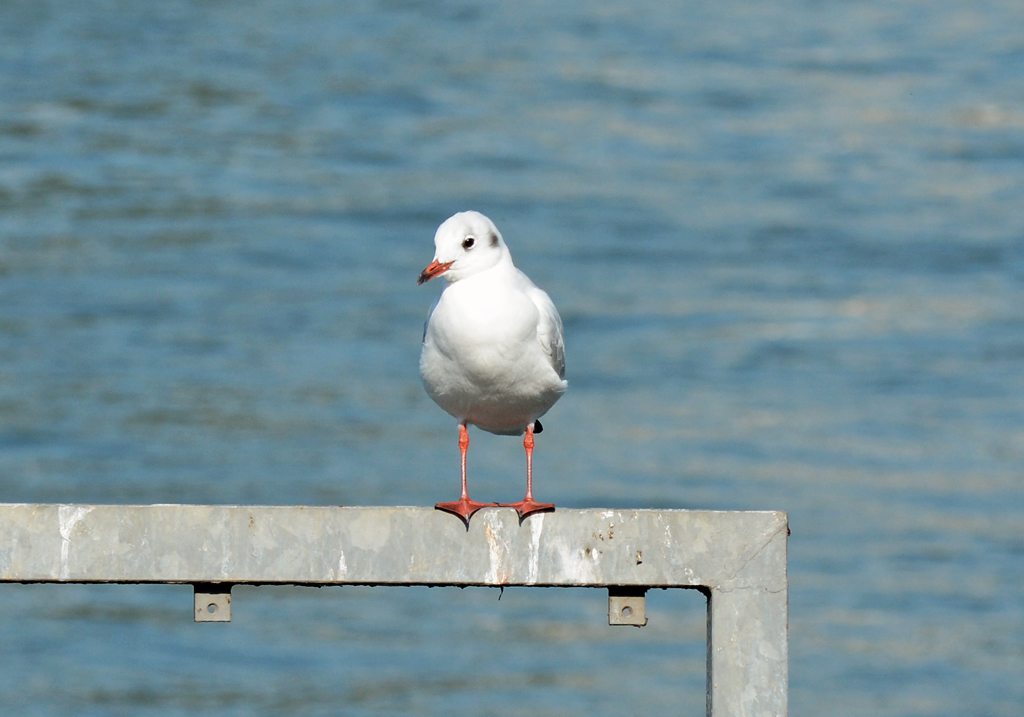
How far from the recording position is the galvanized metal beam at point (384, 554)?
4.54 m

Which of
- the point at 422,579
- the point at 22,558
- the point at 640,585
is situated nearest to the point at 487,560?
the point at 422,579

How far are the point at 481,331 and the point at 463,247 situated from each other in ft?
1.25

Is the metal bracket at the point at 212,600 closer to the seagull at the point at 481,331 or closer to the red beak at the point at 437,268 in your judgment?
the seagull at the point at 481,331

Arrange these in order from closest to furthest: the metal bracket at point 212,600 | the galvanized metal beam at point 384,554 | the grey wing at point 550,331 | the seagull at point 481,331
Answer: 1. the galvanized metal beam at point 384,554
2. the metal bracket at point 212,600
3. the seagull at point 481,331
4. the grey wing at point 550,331

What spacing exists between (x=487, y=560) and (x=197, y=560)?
0.91 m

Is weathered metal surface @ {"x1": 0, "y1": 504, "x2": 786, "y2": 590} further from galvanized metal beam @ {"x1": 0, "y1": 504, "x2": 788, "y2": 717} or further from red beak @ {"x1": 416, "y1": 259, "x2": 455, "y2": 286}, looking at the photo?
red beak @ {"x1": 416, "y1": 259, "x2": 455, "y2": 286}

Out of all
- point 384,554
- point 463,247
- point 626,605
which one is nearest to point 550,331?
point 463,247

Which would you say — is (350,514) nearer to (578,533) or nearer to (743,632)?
(578,533)

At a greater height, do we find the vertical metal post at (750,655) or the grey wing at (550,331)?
the grey wing at (550,331)

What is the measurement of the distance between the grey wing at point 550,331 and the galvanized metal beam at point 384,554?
6.65 feet

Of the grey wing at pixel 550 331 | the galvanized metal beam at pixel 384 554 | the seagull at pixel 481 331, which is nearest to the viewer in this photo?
the galvanized metal beam at pixel 384 554

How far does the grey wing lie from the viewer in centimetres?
652

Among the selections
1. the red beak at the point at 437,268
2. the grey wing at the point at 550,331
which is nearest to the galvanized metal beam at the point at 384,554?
the red beak at the point at 437,268

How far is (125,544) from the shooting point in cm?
456
